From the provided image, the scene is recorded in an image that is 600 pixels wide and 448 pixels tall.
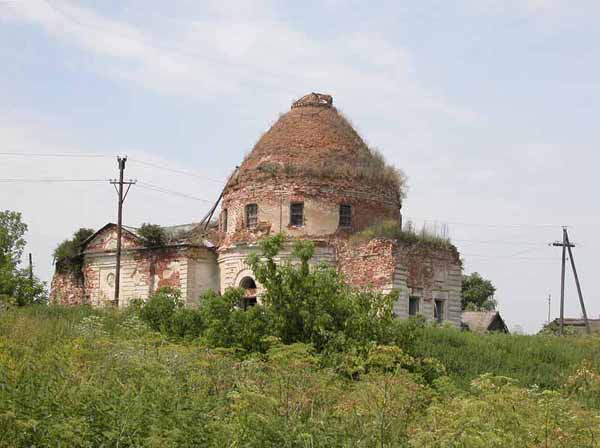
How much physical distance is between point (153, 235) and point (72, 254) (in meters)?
4.66

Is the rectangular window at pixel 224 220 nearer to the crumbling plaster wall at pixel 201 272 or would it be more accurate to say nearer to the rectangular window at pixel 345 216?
the crumbling plaster wall at pixel 201 272

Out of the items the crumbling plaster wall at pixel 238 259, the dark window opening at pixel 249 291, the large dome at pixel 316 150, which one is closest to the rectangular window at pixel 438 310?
the crumbling plaster wall at pixel 238 259

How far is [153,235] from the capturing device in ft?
107

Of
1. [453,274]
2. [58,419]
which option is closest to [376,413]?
[58,419]

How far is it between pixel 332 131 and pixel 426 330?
10.9m

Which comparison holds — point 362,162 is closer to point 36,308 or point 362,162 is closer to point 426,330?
point 426,330

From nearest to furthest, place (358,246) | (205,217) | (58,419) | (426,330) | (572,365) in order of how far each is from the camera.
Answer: (58,419) → (572,365) → (426,330) → (358,246) → (205,217)

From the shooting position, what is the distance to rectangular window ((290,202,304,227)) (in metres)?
29.0

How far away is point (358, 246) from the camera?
2797cm

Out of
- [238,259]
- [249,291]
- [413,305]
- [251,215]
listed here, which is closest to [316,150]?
[251,215]

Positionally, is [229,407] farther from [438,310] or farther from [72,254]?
[72,254]

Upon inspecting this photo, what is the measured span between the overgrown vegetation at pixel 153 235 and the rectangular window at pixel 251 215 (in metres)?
4.30

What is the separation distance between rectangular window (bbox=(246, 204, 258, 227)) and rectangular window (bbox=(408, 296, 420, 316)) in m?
6.13

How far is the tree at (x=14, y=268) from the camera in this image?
134 feet
